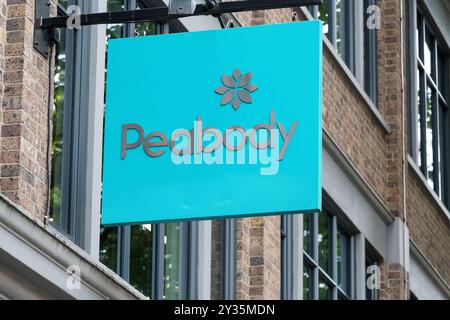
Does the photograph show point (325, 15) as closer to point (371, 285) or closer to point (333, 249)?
point (333, 249)

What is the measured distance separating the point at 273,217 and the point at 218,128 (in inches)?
222

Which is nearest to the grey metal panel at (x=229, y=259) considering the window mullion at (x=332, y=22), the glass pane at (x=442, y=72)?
the window mullion at (x=332, y=22)

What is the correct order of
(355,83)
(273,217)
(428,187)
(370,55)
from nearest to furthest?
(273,217)
(355,83)
(370,55)
(428,187)

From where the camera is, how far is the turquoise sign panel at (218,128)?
41.5ft

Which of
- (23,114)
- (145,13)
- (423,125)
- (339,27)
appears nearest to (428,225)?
(423,125)

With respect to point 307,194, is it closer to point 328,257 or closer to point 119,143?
point 119,143

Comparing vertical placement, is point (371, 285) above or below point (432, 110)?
below

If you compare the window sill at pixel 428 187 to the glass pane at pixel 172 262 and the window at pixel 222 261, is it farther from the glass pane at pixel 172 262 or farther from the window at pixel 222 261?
the glass pane at pixel 172 262

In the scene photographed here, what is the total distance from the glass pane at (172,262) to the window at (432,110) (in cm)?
996

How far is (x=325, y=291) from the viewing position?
2089 cm

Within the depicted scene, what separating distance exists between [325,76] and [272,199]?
8.39 m
